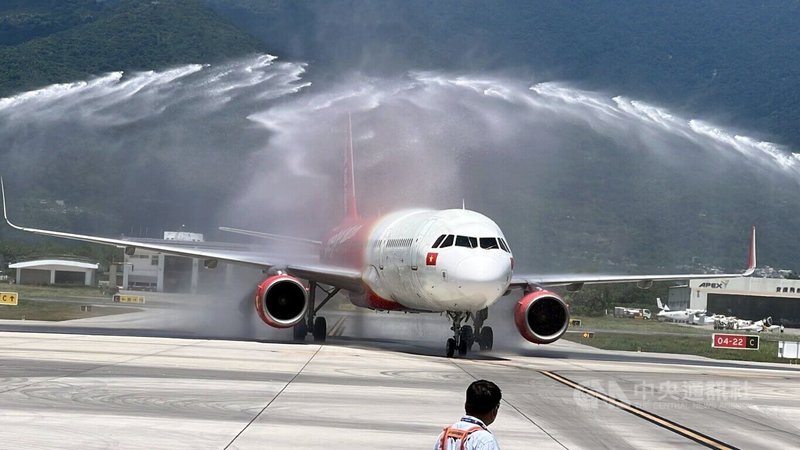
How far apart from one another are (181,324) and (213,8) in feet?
299

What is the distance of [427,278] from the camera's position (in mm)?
34094

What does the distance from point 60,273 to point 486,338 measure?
74087 millimetres

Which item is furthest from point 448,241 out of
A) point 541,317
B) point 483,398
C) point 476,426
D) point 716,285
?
point 716,285

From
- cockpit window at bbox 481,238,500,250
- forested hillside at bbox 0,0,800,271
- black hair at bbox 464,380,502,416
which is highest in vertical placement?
forested hillside at bbox 0,0,800,271

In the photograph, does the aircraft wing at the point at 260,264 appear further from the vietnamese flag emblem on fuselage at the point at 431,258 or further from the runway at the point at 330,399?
the vietnamese flag emblem on fuselage at the point at 431,258

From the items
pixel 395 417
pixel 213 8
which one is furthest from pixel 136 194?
pixel 395 417

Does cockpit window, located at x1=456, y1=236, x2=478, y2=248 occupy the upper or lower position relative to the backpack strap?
upper

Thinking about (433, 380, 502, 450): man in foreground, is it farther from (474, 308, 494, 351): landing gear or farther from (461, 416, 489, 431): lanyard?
(474, 308, 494, 351): landing gear

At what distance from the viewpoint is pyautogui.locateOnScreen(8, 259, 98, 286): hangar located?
99.9m

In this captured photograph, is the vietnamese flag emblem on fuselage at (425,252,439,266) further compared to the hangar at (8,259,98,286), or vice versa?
the hangar at (8,259,98,286)

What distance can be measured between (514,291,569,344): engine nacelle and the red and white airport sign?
1305 centimetres

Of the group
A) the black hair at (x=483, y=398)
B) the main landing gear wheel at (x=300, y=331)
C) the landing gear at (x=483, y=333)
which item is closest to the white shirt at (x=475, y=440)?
the black hair at (x=483, y=398)

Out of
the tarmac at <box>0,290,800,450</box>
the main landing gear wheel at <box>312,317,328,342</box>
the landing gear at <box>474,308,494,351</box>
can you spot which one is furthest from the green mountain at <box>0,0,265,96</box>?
the tarmac at <box>0,290,800,450</box>

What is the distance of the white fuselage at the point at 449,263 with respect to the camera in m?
33.1
